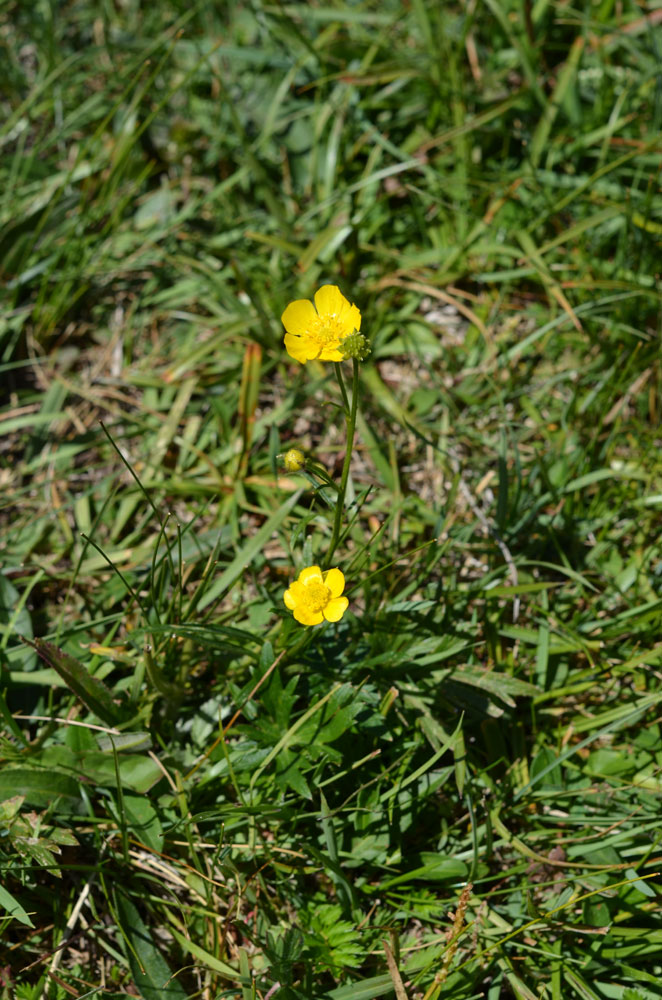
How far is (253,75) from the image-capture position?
3.32 m

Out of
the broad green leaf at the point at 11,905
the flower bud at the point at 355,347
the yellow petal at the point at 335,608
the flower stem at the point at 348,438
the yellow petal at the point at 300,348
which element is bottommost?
the broad green leaf at the point at 11,905

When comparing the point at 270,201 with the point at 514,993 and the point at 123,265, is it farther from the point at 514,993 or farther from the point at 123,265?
the point at 514,993

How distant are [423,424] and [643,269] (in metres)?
0.91

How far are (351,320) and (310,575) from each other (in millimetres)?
548

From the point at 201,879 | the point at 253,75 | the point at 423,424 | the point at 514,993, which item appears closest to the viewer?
the point at 514,993

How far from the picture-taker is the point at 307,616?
1.68 meters

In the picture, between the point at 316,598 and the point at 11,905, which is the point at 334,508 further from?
the point at 11,905

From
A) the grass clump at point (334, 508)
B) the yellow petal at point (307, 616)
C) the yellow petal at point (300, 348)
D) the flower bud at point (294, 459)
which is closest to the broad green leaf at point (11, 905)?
the grass clump at point (334, 508)

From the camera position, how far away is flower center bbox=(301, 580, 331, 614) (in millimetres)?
1691

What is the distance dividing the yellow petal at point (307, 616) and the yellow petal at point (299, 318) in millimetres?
579

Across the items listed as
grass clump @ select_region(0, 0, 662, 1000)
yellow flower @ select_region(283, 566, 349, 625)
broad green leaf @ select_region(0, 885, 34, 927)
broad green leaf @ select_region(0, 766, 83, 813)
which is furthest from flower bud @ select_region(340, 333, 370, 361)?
broad green leaf @ select_region(0, 885, 34, 927)

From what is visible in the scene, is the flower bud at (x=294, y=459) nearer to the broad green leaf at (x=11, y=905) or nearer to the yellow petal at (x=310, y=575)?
the yellow petal at (x=310, y=575)

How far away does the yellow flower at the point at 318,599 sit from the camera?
167 centimetres

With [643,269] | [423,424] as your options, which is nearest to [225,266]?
[423,424]
